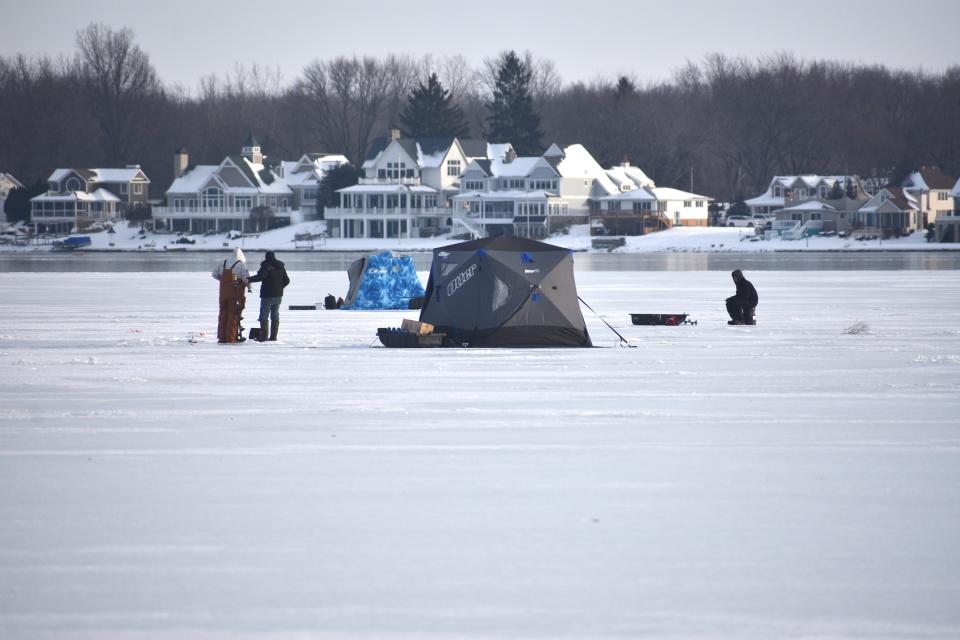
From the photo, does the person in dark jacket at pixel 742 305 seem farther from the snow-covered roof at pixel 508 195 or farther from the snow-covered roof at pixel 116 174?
the snow-covered roof at pixel 116 174

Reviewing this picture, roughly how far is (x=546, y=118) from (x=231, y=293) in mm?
138861

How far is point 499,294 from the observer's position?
69.9 feet

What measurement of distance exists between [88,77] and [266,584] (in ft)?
471

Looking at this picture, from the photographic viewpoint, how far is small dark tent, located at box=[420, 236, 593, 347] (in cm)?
2122

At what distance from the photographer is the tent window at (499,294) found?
21.3 meters

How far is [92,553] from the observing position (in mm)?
8102

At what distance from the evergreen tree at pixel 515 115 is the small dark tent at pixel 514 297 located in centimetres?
10842

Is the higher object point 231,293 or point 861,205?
point 861,205

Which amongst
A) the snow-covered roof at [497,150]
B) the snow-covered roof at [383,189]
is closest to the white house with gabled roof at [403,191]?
the snow-covered roof at [383,189]

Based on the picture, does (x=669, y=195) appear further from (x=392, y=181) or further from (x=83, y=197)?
(x=83, y=197)

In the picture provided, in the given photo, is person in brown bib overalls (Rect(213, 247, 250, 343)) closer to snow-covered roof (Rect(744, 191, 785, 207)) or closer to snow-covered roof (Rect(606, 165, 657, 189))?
snow-covered roof (Rect(606, 165, 657, 189))

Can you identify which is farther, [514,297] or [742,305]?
[742,305]

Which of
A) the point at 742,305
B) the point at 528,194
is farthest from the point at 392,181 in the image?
the point at 742,305

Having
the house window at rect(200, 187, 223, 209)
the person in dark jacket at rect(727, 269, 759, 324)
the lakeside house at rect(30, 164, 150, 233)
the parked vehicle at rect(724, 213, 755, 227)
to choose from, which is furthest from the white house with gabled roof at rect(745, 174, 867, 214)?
the person in dark jacket at rect(727, 269, 759, 324)
